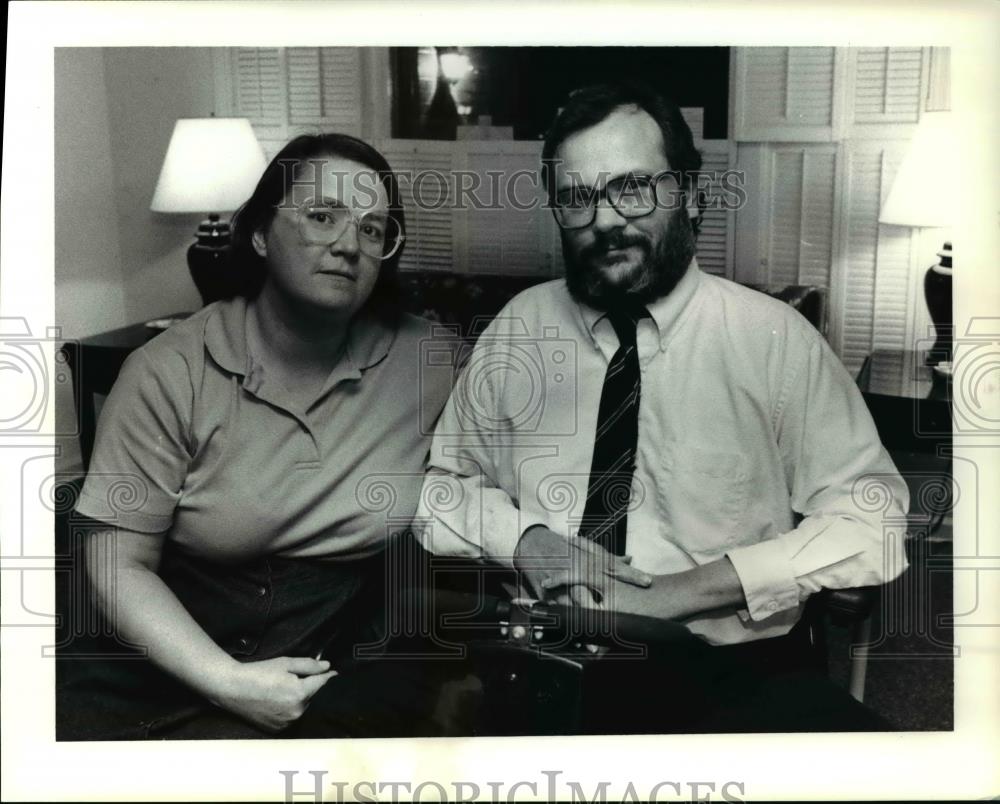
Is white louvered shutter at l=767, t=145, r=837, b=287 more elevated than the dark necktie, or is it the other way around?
white louvered shutter at l=767, t=145, r=837, b=287

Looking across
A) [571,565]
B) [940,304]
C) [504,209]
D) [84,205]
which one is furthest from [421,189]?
[940,304]

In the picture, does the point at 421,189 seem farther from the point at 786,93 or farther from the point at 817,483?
the point at 817,483

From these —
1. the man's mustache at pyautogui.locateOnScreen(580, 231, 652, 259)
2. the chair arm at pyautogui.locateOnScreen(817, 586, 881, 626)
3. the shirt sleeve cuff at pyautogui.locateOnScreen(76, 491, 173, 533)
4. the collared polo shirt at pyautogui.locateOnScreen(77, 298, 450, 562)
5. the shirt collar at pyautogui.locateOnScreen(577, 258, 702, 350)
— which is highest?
the man's mustache at pyautogui.locateOnScreen(580, 231, 652, 259)

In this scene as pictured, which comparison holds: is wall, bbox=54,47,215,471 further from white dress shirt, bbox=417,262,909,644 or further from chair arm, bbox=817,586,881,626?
chair arm, bbox=817,586,881,626

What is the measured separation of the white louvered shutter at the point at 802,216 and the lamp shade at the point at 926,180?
0.35ft

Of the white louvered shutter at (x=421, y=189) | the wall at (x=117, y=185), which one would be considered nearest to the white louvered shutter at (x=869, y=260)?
the white louvered shutter at (x=421, y=189)

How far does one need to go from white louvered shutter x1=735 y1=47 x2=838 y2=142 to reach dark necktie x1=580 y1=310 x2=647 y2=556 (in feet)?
1.23

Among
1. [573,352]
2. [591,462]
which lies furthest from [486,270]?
[591,462]

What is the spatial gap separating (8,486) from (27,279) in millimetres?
363

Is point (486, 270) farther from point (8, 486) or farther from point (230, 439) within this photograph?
point (8, 486)

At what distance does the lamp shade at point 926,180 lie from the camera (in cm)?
226

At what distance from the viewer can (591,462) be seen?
227cm

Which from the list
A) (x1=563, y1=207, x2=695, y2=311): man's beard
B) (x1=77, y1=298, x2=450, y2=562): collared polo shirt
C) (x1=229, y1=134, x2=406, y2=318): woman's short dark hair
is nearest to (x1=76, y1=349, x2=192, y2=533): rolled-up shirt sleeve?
(x1=77, y1=298, x2=450, y2=562): collared polo shirt

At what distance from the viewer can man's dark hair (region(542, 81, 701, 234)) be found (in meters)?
2.22
